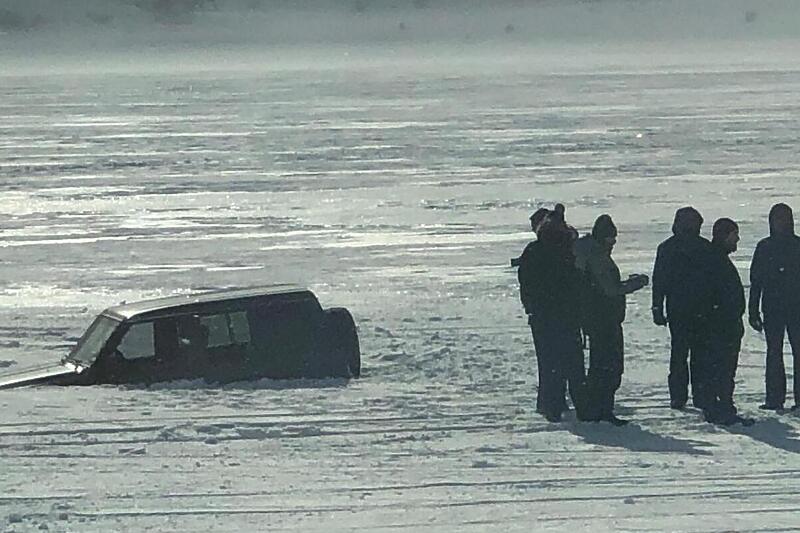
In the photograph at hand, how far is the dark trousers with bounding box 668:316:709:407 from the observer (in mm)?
9766

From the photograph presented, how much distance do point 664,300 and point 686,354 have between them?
13.5 inches

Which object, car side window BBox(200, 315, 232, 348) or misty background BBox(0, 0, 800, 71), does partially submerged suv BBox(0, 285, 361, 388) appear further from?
misty background BBox(0, 0, 800, 71)

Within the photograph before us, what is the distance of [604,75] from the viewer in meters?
76.1

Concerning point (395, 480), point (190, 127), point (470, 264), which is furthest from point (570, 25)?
point (395, 480)

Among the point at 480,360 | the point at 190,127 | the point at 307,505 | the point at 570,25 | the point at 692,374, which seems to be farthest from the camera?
the point at 570,25

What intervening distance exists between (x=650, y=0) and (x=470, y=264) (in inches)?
5484

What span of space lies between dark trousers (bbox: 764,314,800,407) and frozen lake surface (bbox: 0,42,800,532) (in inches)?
7.5

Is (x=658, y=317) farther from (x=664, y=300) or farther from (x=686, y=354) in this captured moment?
(x=686, y=354)

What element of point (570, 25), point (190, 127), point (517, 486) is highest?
point (570, 25)

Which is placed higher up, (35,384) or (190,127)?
(190,127)

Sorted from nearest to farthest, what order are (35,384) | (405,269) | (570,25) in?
(35,384) → (405,269) → (570,25)

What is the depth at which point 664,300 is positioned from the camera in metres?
10.0

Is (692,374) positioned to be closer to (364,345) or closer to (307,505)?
(307,505)

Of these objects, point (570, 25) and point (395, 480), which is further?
point (570, 25)
